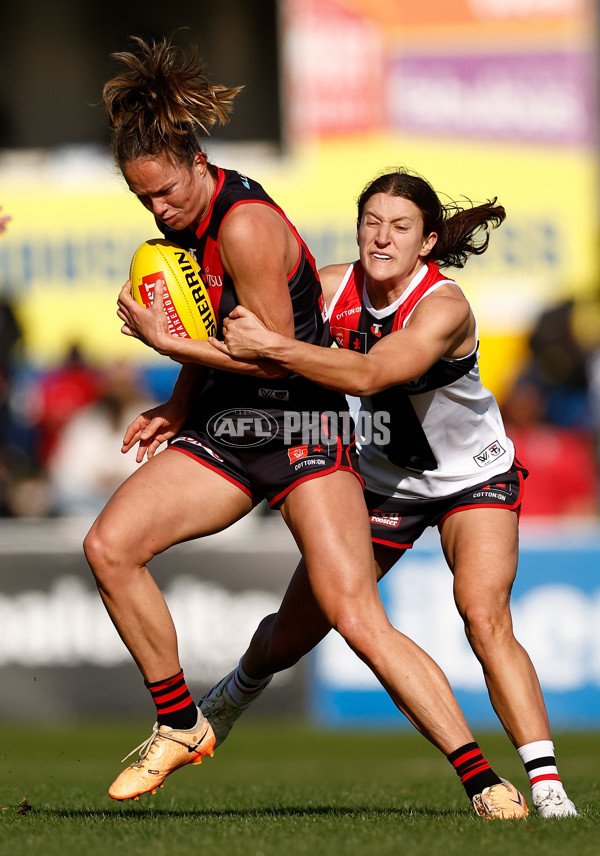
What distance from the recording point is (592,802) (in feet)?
18.5

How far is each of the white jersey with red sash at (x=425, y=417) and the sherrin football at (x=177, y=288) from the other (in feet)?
2.28

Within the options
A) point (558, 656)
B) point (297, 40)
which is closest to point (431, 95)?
point (297, 40)

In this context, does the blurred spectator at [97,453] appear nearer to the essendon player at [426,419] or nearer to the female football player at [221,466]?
the essendon player at [426,419]

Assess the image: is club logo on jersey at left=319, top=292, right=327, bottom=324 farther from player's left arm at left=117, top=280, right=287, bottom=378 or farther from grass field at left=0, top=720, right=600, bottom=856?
grass field at left=0, top=720, right=600, bottom=856

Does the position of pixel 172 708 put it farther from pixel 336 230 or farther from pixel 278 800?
pixel 336 230

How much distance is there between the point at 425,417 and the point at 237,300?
38.1 inches

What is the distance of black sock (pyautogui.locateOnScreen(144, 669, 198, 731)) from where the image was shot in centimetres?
515

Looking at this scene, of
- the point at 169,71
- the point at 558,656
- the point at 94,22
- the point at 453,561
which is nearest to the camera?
the point at 169,71

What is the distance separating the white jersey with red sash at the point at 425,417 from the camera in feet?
17.8

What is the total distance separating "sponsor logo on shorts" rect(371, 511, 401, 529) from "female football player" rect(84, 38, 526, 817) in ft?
1.43

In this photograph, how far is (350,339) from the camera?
18.1 ft

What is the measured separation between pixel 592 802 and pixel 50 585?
5.42 m

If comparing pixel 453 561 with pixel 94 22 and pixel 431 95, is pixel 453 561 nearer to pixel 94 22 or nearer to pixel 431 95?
pixel 431 95

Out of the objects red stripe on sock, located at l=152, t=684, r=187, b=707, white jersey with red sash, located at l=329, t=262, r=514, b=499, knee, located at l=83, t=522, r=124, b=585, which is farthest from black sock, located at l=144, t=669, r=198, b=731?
white jersey with red sash, located at l=329, t=262, r=514, b=499
